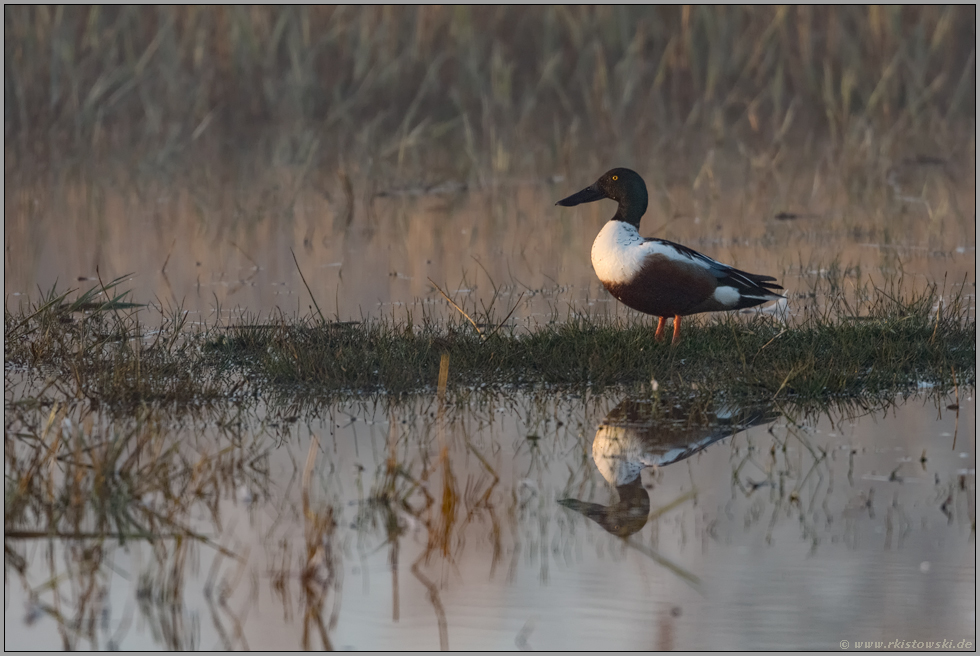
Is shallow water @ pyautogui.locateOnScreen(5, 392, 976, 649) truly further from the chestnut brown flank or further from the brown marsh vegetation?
the chestnut brown flank

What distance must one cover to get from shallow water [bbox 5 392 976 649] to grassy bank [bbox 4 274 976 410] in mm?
436

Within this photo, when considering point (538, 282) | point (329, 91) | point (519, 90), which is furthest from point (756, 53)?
point (538, 282)

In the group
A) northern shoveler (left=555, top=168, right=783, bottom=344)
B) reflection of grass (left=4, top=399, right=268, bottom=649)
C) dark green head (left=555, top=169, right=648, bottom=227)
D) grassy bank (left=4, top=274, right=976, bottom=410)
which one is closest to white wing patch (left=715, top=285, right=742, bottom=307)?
northern shoveler (left=555, top=168, right=783, bottom=344)

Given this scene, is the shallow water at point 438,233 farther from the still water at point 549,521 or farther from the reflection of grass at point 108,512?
the reflection of grass at point 108,512

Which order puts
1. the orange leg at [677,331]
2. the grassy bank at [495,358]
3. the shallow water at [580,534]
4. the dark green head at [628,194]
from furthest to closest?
the dark green head at [628,194] → the orange leg at [677,331] → the grassy bank at [495,358] → the shallow water at [580,534]

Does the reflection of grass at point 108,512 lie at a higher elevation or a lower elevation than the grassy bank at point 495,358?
lower

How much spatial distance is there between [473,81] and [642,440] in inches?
395

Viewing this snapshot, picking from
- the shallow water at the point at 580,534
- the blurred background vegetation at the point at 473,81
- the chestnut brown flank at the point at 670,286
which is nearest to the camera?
the shallow water at the point at 580,534

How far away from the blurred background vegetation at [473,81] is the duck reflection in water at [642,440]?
28.1 feet

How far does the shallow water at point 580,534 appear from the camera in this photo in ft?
11.4

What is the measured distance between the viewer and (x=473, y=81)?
14.5 m

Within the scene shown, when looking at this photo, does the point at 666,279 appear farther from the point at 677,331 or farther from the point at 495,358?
the point at 495,358

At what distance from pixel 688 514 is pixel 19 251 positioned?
7575 millimetres

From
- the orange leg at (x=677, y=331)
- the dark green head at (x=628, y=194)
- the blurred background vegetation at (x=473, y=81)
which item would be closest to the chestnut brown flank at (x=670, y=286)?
the orange leg at (x=677, y=331)
